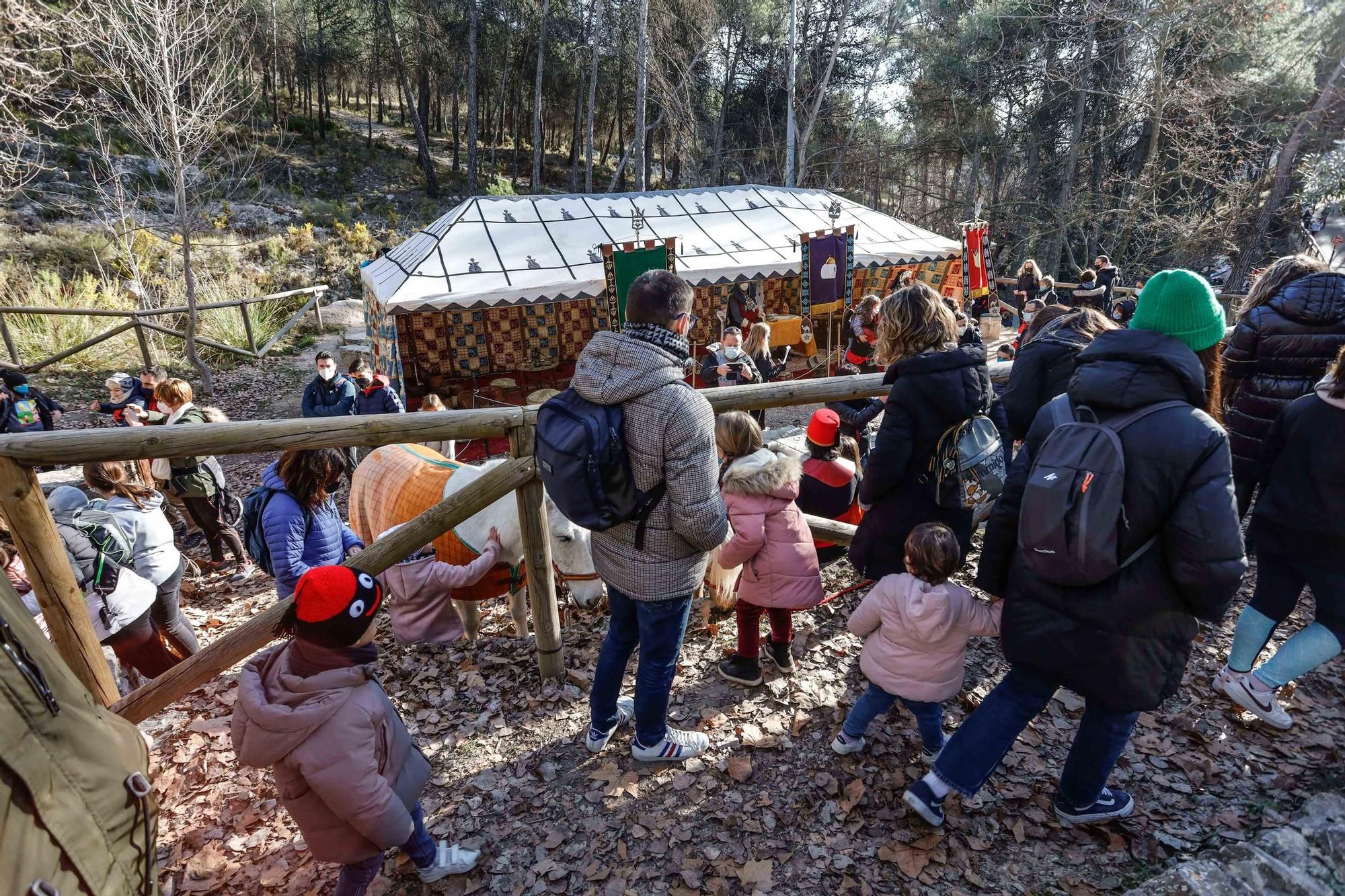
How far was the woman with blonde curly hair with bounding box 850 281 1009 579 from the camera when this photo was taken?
2.47 m

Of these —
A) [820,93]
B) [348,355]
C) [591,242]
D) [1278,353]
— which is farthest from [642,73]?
[1278,353]

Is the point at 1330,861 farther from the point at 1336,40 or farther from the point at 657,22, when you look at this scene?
the point at 657,22

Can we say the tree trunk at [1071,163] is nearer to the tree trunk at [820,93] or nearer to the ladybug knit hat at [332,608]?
the tree trunk at [820,93]

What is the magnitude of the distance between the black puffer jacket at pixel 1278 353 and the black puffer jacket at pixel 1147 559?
1921mm

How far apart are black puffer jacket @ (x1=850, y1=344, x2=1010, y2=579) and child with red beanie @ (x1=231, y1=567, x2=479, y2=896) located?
188 centimetres

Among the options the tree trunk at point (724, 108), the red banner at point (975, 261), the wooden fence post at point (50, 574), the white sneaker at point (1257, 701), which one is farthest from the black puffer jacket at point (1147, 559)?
the tree trunk at point (724, 108)

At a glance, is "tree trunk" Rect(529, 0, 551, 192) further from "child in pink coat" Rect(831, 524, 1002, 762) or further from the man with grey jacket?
"child in pink coat" Rect(831, 524, 1002, 762)

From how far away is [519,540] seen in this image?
128 inches

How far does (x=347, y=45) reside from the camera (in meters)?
28.9

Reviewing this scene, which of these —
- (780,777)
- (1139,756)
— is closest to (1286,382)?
(1139,756)

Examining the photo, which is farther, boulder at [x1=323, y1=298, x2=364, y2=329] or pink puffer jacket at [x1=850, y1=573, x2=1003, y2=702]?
boulder at [x1=323, y1=298, x2=364, y2=329]

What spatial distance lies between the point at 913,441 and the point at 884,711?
43.8 inches

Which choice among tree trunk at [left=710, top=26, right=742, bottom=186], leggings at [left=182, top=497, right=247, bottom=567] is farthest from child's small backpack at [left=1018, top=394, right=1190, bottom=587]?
tree trunk at [left=710, top=26, right=742, bottom=186]

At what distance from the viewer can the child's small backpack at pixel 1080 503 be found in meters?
1.84
